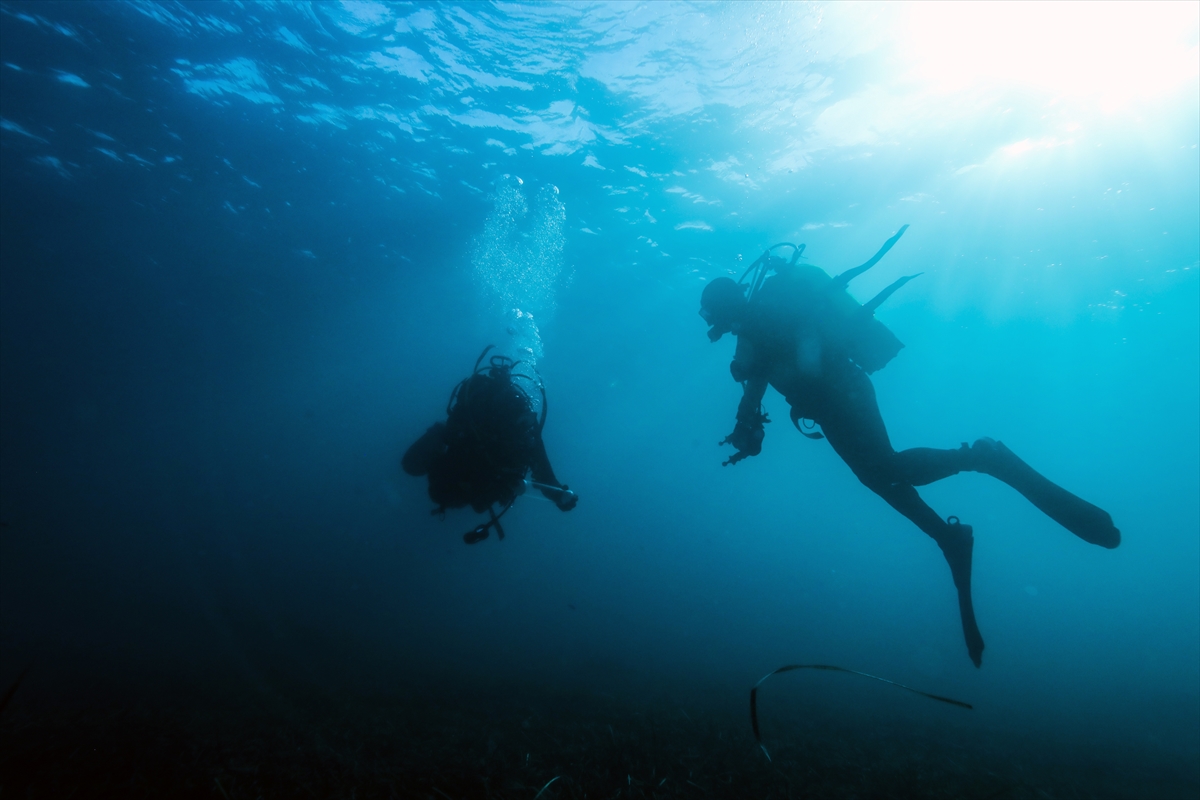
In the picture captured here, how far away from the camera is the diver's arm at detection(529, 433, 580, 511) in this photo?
16.9 feet

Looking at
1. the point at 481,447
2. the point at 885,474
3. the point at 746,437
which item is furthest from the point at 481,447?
the point at 885,474

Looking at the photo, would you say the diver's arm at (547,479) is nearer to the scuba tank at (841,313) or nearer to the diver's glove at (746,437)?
the diver's glove at (746,437)

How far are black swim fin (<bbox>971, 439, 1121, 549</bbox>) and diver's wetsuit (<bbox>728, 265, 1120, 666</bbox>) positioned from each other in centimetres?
1

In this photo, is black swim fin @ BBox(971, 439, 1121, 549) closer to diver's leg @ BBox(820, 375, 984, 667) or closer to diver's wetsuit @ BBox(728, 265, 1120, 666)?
diver's wetsuit @ BBox(728, 265, 1120, 666)

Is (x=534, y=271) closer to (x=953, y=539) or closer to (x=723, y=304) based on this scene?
(x=723, y=304)

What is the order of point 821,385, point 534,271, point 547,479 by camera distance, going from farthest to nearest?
point 534,271, point 547,479, point 821,385

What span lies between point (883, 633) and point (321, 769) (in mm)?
30094

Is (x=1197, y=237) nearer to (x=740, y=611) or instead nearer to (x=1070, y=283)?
(x=1070, y=283)

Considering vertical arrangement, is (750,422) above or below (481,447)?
above

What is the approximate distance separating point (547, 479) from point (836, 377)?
3.25 m

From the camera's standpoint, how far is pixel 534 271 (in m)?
20.9

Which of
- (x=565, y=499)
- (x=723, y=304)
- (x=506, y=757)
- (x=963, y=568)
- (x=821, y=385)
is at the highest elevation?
(x=723, y=304)

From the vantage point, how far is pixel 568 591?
3027cm

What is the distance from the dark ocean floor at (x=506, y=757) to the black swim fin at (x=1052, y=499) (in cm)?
312
